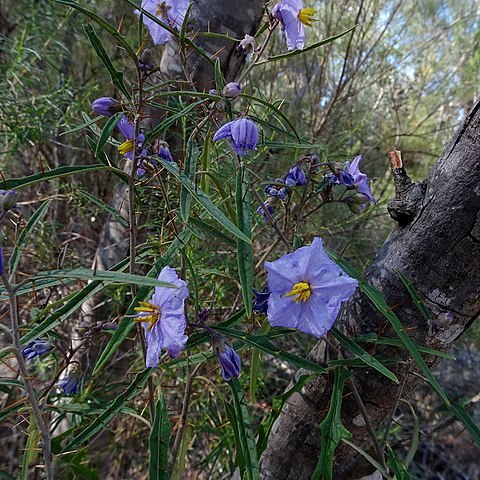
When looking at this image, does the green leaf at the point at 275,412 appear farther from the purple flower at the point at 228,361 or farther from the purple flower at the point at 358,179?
the purple flower at the point at 358,179

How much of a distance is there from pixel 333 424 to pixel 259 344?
0.17 meters

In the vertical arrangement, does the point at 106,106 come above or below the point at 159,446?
above

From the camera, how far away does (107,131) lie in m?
0.60

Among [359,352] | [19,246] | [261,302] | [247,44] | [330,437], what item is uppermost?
[247,44]

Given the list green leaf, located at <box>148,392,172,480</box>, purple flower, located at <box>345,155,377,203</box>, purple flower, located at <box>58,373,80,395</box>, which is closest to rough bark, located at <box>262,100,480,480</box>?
purple flower, located at <box>345,155,377,203</box>

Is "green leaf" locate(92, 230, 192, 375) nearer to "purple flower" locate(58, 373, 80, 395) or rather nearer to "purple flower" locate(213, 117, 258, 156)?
"purple flower" locate(213, 117, 258, 156)

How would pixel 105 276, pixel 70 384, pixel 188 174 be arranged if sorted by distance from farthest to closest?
1. pixel 70 384
2. pixel 188 174
3. pixel 105 276

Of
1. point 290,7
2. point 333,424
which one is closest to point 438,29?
point 290,7

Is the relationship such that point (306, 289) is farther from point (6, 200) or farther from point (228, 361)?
point (6, 200)

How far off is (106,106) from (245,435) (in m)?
0.49

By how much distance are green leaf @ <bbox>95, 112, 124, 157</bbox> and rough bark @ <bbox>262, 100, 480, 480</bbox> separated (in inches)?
18.0

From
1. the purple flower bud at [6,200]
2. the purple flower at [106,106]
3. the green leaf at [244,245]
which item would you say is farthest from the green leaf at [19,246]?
the green leaf at [244,245]

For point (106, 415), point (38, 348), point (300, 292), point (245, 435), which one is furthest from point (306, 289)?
point (38, 348)

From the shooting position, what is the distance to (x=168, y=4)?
73cm
